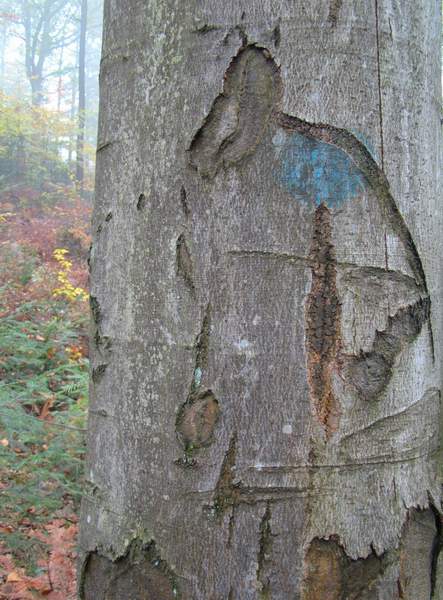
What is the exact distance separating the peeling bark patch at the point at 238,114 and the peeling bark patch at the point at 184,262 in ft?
0.33

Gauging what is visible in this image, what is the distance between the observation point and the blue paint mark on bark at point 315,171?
74cm

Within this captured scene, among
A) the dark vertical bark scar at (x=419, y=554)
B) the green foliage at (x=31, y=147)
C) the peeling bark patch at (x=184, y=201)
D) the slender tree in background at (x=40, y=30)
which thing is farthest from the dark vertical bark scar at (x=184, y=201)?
the slender tree in background at (x=40, y=30)

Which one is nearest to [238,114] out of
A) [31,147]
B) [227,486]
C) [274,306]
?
[274,306]

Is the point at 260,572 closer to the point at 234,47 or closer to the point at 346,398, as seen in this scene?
the point at 346,398

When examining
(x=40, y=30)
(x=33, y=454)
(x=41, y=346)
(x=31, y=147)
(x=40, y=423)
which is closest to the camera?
(x=40, y=423)

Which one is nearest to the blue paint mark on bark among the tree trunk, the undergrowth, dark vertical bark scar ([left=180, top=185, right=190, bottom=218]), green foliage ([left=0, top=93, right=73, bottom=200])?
the tree trunk

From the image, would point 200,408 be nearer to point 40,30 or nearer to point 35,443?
point 35,443

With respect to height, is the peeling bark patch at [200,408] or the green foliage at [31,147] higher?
the green foliage at [31,147]

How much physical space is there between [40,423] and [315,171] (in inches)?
152

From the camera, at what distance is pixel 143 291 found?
2.61 ft

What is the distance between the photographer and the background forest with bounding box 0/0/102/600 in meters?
3.51

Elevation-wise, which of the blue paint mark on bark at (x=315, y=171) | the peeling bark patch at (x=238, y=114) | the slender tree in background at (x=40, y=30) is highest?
the slender tree in background at (x=40, y=30)

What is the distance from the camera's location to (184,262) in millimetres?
759

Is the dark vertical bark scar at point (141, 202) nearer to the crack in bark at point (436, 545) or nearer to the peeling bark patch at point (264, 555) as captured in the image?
the peeling bark patch at point (264, 555)
